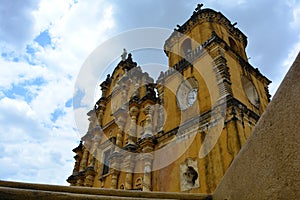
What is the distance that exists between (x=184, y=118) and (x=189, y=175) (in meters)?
2.90

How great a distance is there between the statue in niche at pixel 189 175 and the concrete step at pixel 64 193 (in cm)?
737

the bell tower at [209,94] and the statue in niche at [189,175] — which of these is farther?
the statue in niche at [189,175]

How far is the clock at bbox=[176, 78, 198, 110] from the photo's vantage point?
12789mm

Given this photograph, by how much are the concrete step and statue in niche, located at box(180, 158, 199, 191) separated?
7.37 meters

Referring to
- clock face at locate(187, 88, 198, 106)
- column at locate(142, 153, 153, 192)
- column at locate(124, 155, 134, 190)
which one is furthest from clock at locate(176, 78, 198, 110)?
column at locate(124, 155, 134, 190)

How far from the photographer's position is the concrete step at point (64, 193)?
7.26 ft

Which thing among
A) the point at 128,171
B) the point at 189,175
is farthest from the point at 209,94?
the point at 128,171

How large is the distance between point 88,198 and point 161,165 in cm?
987

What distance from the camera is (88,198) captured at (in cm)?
235

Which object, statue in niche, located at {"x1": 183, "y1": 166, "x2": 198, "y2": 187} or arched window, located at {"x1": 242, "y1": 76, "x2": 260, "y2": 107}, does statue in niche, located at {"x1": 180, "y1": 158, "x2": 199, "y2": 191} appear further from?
arched window, located at {"x1": 242, "y1": 76, "x2": 260, "y2": 107}

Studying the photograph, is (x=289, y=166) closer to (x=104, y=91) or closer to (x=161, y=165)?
(x=161, y=165)

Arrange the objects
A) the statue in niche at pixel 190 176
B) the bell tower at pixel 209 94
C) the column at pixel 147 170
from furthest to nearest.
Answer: the column at pixel 147 170
the statue in niche at pixel 190 176
the bell tower at pixel 209 94

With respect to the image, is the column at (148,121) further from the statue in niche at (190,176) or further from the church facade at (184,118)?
the statue in niche at (190,176)

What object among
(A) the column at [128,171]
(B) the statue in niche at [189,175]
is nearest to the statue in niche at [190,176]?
(B) the statue in niche at [189,175]
